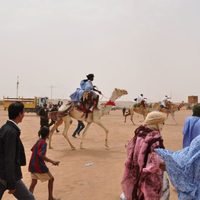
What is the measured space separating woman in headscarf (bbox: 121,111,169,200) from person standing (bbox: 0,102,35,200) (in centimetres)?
142

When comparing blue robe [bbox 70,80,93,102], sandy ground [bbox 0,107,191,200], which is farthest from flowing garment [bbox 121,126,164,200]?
blue robe [bbox 70,80,93,102]

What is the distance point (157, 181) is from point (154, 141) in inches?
20.9

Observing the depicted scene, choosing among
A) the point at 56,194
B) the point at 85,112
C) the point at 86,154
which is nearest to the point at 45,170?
the point at 56,194

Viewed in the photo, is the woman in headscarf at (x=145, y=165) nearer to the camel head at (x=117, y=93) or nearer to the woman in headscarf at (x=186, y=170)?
the woman in headscarf at (x=186, y=170)

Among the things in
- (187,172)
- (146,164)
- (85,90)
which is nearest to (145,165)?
(146,164)

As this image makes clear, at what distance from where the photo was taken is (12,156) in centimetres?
544

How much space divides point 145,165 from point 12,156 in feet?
5.60

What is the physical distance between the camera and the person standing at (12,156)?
212 inches

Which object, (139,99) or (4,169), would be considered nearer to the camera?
(4,169)

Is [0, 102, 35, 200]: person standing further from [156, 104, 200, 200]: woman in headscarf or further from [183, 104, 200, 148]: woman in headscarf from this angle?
[183, 104, 200, 148]: woman in headscarf

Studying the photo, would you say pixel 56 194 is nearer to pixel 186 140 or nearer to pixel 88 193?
pixel 88 193

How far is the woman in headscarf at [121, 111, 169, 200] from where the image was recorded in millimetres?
5922

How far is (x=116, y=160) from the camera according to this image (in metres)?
13.7

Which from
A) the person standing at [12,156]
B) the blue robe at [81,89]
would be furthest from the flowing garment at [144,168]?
the blue robe at [81,89]
